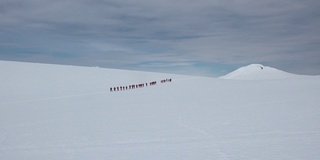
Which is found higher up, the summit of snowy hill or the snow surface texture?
the summit of snowy hill

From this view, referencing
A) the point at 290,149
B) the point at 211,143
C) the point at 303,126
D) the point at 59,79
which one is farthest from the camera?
the point at 59,79

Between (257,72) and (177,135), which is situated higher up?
(257,72)

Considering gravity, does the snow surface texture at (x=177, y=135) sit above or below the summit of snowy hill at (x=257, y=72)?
below

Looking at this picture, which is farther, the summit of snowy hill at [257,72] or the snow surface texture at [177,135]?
the summit of snowy hill at [257,72]

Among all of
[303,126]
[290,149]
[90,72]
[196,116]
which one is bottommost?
[290,149]

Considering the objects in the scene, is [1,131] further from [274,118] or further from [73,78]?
[73,78]

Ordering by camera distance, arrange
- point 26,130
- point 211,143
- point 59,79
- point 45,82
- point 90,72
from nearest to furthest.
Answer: point 211,143 → point 26,130 → point 45,82 → point 59,79 → point 90,72

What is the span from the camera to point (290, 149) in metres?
6.15

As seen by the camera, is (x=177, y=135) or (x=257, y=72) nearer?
(x=177, y=135)

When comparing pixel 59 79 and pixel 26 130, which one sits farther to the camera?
pixel 59 79

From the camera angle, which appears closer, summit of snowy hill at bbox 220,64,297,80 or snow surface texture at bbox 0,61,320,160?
snow surface texture at bbox 0,61,320,160

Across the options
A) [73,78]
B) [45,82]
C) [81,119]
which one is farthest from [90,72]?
[81,119]

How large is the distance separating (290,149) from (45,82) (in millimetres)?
33693

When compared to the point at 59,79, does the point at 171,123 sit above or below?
below
